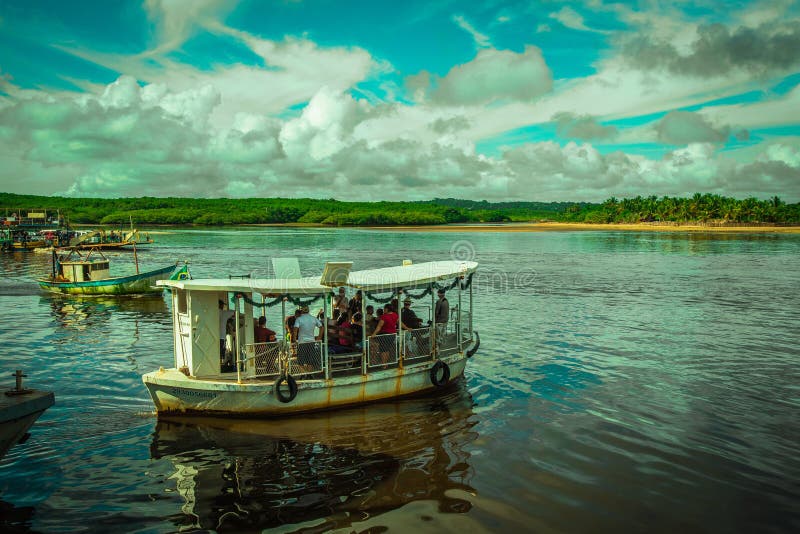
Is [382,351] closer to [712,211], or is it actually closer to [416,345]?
[416,345]

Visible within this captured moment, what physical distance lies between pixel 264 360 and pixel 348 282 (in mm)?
2576

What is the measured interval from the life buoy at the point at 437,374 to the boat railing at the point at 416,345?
1.19 feet

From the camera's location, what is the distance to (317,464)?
10.4 meters

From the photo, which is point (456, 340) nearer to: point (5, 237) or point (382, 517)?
point (382, 517)

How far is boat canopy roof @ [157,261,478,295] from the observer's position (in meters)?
11.8

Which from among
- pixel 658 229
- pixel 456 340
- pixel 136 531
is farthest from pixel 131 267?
pixel 658 229

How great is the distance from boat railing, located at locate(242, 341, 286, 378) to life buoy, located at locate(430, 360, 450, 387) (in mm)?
3926

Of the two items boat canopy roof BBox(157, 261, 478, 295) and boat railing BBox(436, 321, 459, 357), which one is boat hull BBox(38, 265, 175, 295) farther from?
boat railing BBox(436, 321, 459, 357)

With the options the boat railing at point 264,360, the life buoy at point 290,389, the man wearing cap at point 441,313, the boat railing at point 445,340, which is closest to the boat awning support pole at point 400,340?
the boat railing at point 445,340

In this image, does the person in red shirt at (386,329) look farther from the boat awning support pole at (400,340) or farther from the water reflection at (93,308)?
the water reflection at (93,308)

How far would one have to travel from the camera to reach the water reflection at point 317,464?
8.77 m

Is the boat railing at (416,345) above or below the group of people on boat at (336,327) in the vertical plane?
below

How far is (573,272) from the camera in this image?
45969 millimetres

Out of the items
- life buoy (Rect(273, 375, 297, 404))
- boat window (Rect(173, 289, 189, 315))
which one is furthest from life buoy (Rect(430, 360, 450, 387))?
boat window (Rect(173, 289, 189, 315))
